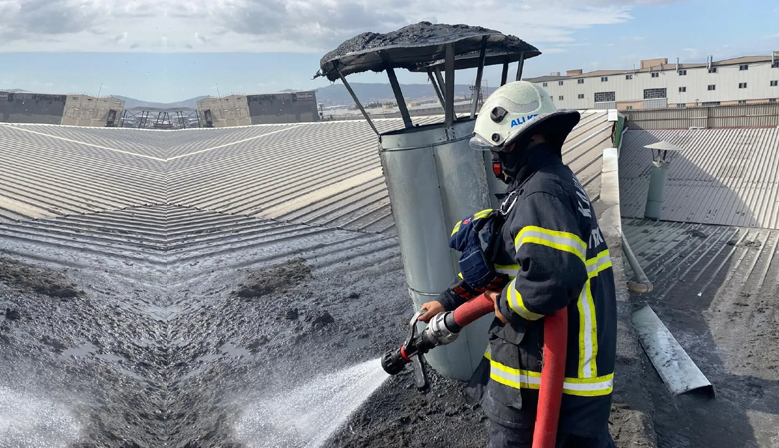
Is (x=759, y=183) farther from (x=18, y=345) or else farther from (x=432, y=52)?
(x=18, y=345)

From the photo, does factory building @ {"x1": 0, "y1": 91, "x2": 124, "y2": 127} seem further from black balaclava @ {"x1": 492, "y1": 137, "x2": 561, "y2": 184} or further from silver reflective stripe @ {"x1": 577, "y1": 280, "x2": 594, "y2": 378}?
silver reflective stripe @ {"x1": 577, "y1": 280, "x2": 594, "y2": 378}

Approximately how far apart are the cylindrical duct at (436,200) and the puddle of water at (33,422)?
75.2 inches

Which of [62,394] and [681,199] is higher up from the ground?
[62,394]

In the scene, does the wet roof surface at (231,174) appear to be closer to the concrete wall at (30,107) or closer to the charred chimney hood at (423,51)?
the charred chimney hood at (423,51)

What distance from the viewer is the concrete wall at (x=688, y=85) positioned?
4119 cm

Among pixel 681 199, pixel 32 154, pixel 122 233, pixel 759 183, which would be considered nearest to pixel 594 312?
pixel 122 233

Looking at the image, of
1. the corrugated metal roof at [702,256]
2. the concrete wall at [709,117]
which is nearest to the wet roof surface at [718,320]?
the corrugated metal roof at [702,256]

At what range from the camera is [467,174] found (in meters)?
3.11

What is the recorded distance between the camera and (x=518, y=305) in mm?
1896

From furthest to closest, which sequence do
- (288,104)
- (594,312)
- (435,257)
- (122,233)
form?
(288,104) → (122,233) → (435,257) → (594,312)

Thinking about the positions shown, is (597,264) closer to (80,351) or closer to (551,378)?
(551,378)

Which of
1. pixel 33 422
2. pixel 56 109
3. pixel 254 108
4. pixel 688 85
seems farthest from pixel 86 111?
pixel 688 85

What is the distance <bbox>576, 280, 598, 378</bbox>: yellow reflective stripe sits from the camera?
1.96 m

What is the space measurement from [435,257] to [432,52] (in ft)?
3.90
